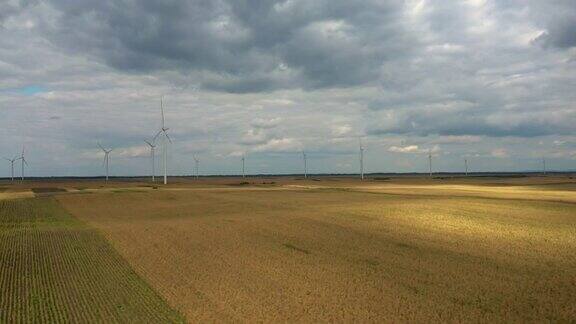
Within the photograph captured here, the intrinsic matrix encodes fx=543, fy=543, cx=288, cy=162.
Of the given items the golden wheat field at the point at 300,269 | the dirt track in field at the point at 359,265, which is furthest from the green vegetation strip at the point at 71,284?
the dirt track in field at the point at 359,265

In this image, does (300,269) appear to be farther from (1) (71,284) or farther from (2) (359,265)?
(1) (71,284)

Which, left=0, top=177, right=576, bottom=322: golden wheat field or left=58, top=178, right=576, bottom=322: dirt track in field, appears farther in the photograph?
left=58, top=178, right=576, bottom=322: dirt track in field

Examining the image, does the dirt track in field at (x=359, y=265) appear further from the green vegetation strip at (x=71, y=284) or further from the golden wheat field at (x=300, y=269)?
the green vegetation strip at (x=71, y=284)

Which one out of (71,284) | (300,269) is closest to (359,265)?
(300,269)

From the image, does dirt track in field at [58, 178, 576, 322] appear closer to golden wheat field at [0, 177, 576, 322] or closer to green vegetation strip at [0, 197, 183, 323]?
golden wheat field at [0, 177, 576, 322]

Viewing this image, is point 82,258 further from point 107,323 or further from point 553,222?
point 553,222

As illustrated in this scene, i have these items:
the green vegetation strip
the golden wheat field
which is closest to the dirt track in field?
the golden wheat field
